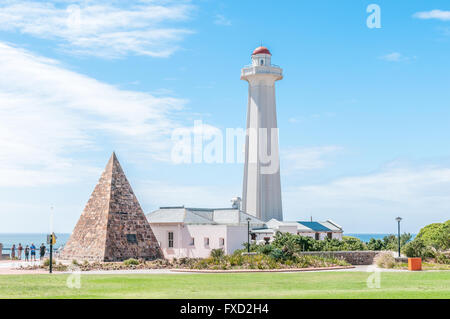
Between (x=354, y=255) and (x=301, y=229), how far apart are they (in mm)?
16831

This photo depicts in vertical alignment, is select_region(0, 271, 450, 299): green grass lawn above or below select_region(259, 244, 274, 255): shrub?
below

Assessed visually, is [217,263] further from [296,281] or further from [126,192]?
[126,192]

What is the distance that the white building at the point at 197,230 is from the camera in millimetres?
44906

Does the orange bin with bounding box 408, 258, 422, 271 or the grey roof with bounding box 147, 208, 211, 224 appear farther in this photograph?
the grey roof with bounding box 147, 208, 211, 224

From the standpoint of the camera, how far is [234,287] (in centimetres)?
2080

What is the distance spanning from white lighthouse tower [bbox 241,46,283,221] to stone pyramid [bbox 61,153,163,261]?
18.7 m

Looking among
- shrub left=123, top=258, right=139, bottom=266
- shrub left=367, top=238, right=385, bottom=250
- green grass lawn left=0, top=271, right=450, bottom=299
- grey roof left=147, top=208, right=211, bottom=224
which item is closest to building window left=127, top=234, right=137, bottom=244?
shrub left=123, top=258, right=139, bottom=266

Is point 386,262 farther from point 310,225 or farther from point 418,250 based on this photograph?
point 310,225

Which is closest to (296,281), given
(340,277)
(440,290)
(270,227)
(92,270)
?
(340,277)

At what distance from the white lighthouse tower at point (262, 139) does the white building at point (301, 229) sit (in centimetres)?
322

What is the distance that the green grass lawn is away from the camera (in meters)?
17.8

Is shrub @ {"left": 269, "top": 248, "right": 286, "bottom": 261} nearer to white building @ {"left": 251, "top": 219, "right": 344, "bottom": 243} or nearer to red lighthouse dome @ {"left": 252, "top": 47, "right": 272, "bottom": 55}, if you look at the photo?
white building @ {"left": 251, "top": 219, "right": 344, "bottom": 243}

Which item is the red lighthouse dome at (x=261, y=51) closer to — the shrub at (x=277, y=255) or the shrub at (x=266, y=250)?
the shrub at (x=266, y=250)

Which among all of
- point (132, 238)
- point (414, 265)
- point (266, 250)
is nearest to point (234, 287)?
point (266, 250)
